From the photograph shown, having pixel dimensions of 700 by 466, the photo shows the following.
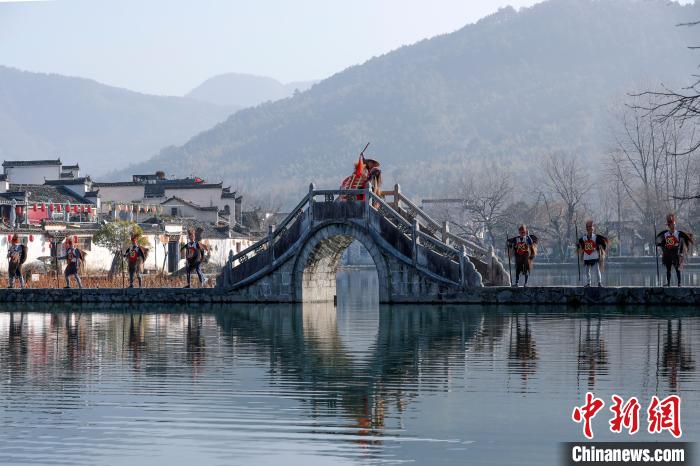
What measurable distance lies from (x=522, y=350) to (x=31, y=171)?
288 feet

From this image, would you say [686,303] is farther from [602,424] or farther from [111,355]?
[602,424]

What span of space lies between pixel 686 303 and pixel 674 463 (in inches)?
977

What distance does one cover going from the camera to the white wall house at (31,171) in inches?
4117

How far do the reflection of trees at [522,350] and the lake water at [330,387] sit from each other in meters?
0.05

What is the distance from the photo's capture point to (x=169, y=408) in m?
17.5

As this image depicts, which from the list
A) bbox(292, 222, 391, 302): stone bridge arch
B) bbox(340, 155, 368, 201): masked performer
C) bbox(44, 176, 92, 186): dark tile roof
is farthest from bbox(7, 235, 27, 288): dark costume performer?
bbox(44, 176, 92, 186): dark tile roof

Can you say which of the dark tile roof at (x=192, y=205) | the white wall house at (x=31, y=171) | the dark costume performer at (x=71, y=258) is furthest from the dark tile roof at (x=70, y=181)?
the dark costume performer at (x=71, y=258)

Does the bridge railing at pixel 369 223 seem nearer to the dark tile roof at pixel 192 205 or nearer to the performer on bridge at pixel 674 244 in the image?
the performer on bridge at pixel 674 244

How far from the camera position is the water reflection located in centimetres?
1480

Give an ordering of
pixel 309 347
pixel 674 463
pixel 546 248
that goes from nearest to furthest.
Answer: pixel 674 463, pixel 309 347, pixel 546 248

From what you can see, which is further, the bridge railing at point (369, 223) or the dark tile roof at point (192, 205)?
the dark tile roof at point (192, 205)

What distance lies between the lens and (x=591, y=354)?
23.0 metres

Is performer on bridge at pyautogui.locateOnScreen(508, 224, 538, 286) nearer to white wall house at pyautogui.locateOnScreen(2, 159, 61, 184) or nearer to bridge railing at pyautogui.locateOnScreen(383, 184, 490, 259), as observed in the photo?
bridge railing at pyautogui.locateOnScreen(383, 184, 490, 259)

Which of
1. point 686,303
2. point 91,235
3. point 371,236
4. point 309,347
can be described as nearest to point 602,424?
point 309,347
